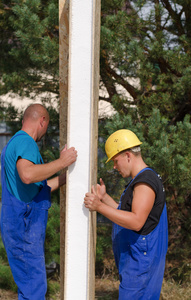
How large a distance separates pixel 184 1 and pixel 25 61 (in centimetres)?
226

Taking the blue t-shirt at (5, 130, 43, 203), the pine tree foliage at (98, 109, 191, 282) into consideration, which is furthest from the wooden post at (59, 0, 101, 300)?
the pine tree foliage at (98, 109, 191, 282)

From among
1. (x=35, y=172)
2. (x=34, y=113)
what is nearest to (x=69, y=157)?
(x=35, y=172)

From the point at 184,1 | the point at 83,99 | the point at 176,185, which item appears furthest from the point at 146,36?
the point at 83,99

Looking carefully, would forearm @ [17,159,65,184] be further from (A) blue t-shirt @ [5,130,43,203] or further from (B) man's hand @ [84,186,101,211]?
(B) man's hand @ [84,186,101,211]

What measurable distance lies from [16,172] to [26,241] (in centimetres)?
52

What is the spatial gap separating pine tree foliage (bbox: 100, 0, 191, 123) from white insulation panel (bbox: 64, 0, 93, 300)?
6.65 feet

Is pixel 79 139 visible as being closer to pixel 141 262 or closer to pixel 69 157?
pixel 69 157

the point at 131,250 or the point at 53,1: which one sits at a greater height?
the point at 53,1

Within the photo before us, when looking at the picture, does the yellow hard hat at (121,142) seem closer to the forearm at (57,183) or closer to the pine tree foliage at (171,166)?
the forearm at (57,183)

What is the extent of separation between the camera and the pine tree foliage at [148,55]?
4551 mm

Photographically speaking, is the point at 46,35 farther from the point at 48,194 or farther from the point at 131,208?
the point at 131,208

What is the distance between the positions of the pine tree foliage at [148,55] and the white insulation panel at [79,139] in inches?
79.8

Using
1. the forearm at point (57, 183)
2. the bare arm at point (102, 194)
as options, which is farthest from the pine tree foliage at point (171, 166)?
the bare arm at point (102, 194)

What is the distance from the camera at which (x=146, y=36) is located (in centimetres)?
510
